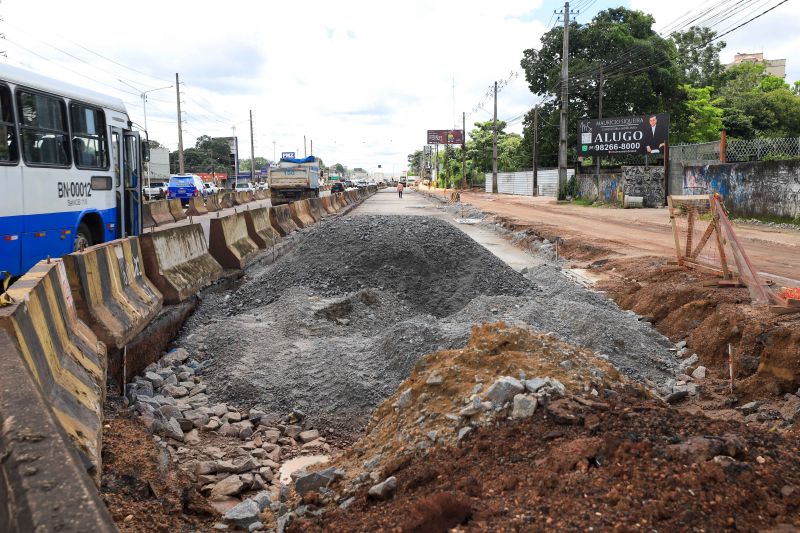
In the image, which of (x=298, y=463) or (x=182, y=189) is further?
(x=182, y=189)

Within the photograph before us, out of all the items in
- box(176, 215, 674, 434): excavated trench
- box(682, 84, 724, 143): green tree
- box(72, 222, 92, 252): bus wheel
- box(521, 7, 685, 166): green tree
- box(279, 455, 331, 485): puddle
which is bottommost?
box(279, 455, 331, 485): puddle

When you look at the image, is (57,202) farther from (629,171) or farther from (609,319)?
(629,171)

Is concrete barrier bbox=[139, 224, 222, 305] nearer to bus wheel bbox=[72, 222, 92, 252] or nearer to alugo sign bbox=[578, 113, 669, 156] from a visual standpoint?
bus wheel bbox=[72, 222, 92, 252]

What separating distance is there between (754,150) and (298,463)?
2568cm

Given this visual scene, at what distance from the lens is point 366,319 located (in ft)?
31.0

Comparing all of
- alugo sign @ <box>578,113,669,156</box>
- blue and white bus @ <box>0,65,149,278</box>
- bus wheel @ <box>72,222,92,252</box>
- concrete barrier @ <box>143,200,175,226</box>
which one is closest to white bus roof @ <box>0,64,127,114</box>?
blue and white bus @ <box>0,65,149,278</box>

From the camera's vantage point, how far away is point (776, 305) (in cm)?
800

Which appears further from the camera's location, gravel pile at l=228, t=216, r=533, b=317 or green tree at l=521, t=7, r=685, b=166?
green tree at l=521, t=7, r=685, b=166

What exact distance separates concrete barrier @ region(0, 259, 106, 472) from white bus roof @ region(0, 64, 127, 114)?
466 cm

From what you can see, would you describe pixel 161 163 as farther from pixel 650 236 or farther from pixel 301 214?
pixel 650 236

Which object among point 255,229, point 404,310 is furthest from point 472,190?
point 404,310

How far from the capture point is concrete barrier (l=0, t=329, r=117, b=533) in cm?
229

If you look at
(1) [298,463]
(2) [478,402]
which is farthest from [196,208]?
(2) [478,402]

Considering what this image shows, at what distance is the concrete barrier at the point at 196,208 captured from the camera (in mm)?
32312
